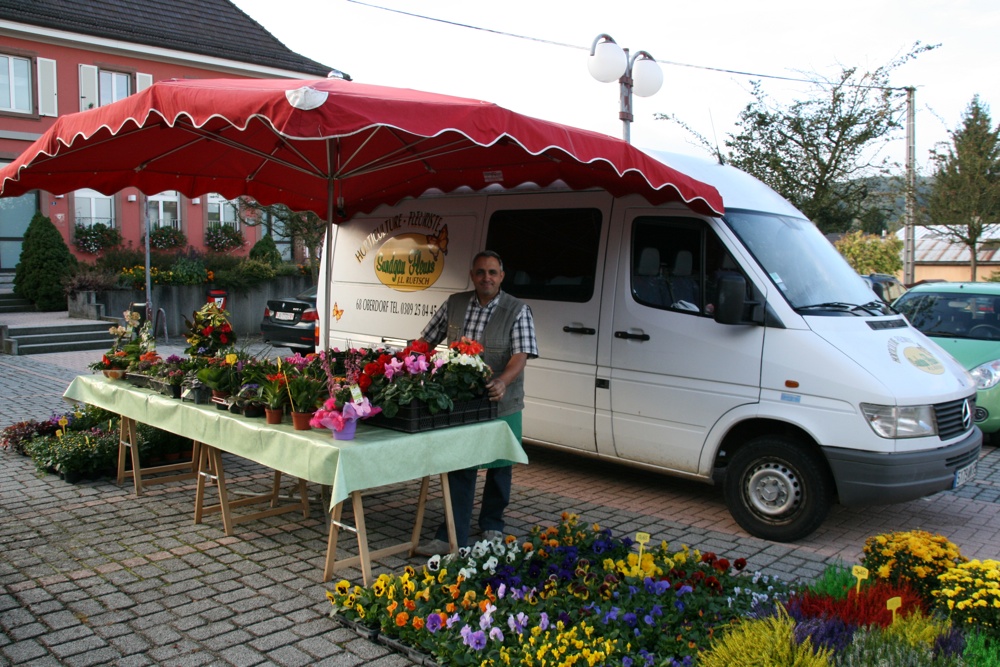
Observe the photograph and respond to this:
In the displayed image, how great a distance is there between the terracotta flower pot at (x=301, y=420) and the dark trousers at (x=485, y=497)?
955mm

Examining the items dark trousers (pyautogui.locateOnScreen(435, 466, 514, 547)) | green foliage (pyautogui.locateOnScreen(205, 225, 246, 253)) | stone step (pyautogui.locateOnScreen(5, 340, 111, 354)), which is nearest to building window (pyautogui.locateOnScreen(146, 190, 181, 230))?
green foliage (pyautogui.locateOnScreen(205, 225, 246, 253))

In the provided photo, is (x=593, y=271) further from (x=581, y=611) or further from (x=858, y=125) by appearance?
(x=858, y=125)

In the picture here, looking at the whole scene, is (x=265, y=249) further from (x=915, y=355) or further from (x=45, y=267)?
(x=915, y=355)

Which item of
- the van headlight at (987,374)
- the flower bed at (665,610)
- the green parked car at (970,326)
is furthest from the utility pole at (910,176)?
the flower bed at (665,610)

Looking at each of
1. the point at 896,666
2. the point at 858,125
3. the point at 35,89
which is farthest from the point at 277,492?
the point at 35,89

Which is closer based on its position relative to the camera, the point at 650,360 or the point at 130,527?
the point at 130,527

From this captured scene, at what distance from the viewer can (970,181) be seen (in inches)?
859

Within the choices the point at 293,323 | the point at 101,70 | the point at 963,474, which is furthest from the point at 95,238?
the point at 963,474

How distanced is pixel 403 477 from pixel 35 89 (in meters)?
22.9

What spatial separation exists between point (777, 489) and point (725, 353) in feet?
3.16

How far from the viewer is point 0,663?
3705 millimetres

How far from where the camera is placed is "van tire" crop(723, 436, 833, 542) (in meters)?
5.46

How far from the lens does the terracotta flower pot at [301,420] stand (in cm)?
456

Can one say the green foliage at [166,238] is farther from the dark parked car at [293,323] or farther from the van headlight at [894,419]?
the van headlight at [894,419]
